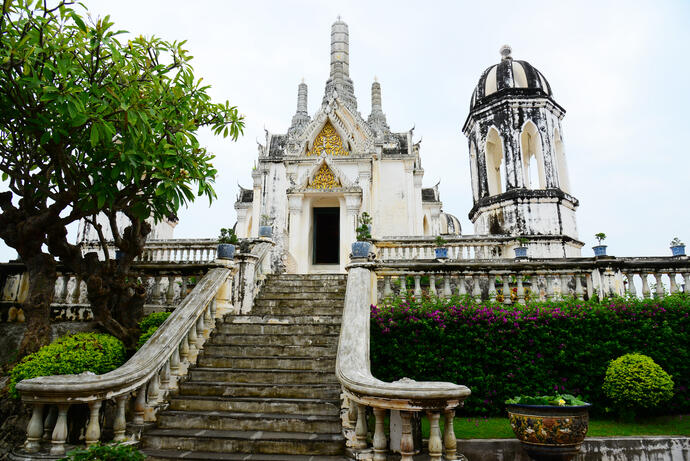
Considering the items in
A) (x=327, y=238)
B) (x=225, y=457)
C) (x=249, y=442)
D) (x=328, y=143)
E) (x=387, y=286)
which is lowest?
(x=225, y=457)

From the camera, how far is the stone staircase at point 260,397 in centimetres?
505

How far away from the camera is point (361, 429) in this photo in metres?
4.73

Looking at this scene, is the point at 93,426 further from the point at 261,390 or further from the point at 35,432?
the point at 261,390

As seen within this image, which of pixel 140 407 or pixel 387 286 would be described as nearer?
pixel 140 407

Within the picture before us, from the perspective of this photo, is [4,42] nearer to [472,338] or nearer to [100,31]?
[100,31]

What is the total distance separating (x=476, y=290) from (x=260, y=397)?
423 cm

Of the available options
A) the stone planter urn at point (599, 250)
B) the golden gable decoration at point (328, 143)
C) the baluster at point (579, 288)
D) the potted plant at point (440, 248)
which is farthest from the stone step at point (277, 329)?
the golden gable decoration at point (328, 143)

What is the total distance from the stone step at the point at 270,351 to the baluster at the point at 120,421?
1.92m

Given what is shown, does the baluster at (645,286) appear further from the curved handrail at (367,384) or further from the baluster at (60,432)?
the baluster at (60,432)

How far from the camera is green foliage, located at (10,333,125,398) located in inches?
234

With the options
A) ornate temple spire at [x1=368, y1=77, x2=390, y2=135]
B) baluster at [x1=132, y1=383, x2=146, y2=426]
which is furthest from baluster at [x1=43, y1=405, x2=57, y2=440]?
ornate temple spire at [x1=368, y1=77, x2=390, y2=135]

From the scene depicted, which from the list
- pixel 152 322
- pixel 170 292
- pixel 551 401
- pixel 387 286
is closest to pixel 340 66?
pixel 387 286

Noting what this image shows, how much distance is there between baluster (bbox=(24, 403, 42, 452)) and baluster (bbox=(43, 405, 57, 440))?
9cm

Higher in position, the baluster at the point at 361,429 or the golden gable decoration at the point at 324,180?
the golden gable decoration at the point at 324,180
